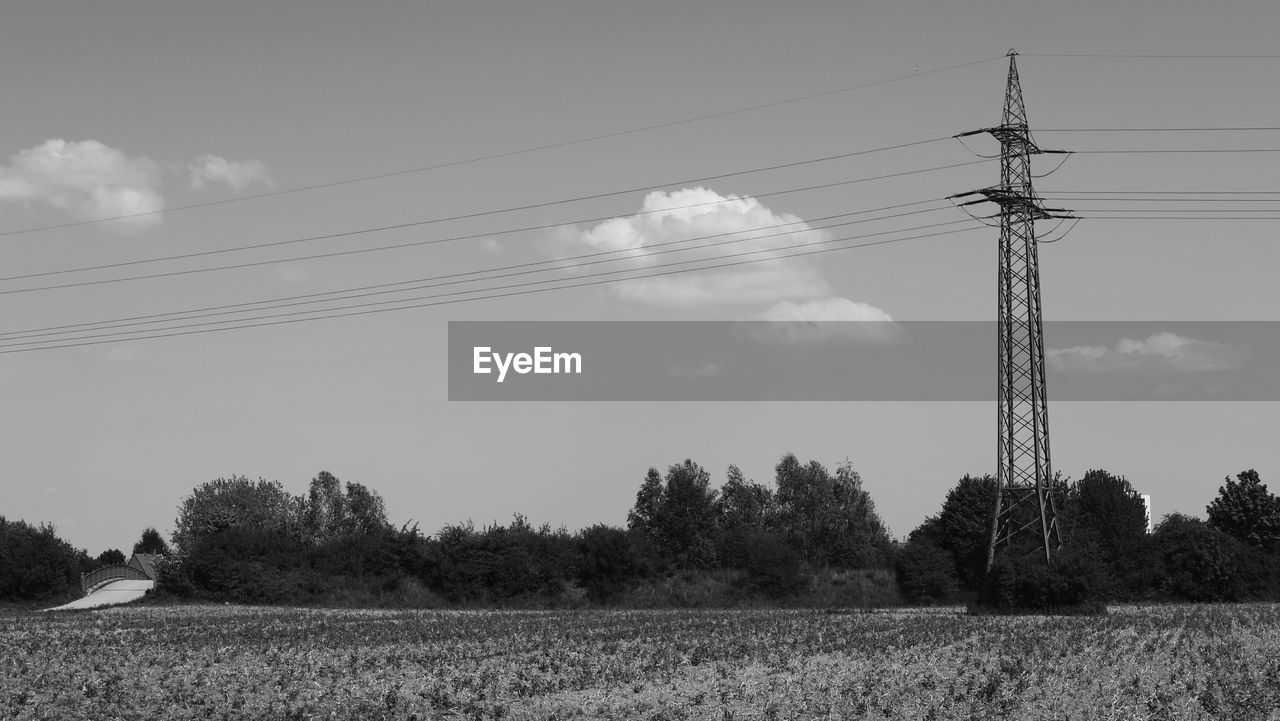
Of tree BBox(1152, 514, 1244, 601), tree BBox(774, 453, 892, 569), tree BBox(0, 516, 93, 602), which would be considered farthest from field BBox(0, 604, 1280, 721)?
tree BBox(774, 453, 892, 569)

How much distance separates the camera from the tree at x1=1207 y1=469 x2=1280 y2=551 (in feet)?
398

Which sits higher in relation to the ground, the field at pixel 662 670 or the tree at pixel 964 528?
the tree at pixel 964 528

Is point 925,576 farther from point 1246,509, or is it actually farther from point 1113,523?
point 1246,509

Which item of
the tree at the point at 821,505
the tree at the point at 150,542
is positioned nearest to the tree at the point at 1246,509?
the tree at the point at 821,505

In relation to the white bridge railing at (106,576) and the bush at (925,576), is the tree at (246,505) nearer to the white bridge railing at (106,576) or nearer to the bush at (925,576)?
the white bridge railing at (106,576)

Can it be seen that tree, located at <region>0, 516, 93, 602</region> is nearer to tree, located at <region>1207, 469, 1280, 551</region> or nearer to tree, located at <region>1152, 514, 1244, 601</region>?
tree, located at <region>1152, 514, 1244, 601</region>

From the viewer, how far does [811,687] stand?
95.2ft

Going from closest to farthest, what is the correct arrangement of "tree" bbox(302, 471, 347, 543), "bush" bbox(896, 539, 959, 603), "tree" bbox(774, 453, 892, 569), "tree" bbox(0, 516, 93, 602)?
"bush" bbox(896, 539, 959, 603) → "tree" bbox(0, 516, 93, 602) → "tree" bbox(774, 453, 892, 569) → "tree" bbox(302, 471, 347, 543)

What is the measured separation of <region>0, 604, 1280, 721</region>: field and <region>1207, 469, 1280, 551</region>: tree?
252ft

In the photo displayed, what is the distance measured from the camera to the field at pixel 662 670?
26.9 meters

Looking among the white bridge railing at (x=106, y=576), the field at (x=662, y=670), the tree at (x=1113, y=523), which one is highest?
the tree at (x=1113, y=523)

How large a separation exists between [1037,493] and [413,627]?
1011 inches

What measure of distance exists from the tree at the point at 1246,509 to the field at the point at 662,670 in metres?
76.7

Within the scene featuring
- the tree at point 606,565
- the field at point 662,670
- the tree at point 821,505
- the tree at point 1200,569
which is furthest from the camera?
the tree at point 821,505
